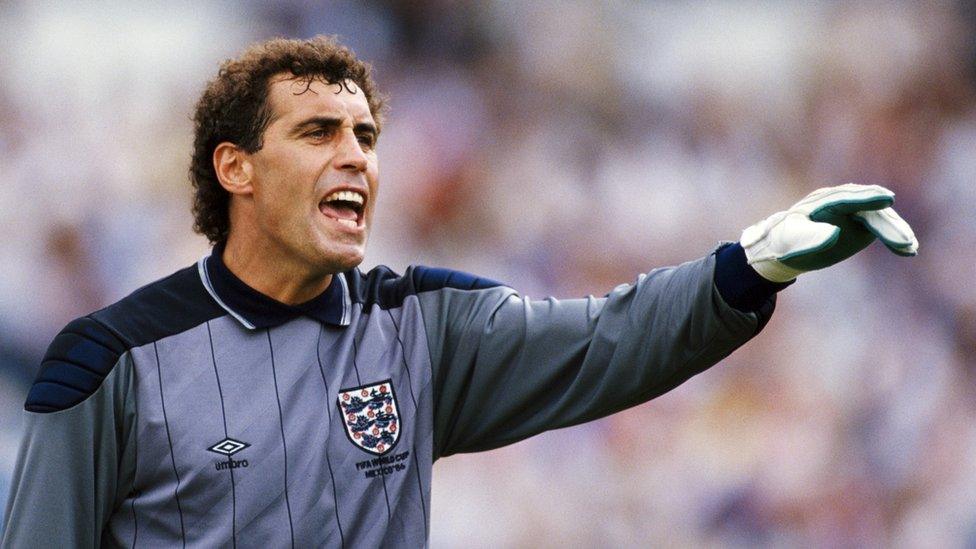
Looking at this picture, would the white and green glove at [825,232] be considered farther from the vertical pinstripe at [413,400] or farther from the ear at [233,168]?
the ear at [233,168]

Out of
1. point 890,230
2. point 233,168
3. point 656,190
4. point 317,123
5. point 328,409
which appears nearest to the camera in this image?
point 890,230

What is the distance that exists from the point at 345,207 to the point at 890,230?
3.14 feet

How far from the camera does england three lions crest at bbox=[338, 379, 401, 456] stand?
2.19m

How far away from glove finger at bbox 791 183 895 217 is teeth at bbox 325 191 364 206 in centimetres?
79

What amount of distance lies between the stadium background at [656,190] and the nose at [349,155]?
1.49 metres

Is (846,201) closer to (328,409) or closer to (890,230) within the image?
(890,230)

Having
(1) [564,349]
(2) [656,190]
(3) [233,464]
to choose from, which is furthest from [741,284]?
(2) [656,190]

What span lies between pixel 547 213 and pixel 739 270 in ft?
6.54

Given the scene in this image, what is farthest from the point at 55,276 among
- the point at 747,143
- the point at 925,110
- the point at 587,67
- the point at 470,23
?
the point at 925,110

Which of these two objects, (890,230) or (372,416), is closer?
(890,230)

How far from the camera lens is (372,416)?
7.26 feet

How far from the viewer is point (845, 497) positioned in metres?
3.97

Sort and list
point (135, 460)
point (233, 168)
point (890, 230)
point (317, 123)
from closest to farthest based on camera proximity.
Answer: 1. point (890, 230)
2. point (135, 460)
3. point (317, 123)
4. point (233, 168)

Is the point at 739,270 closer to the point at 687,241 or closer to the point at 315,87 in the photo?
the point at 315,87
